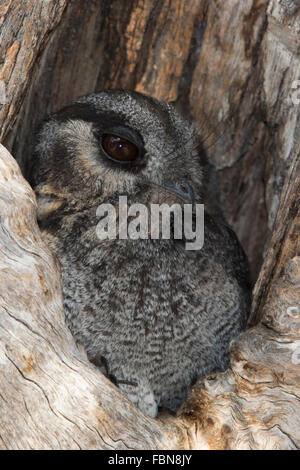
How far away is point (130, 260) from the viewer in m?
2.78

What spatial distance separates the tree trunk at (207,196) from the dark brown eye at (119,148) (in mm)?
438

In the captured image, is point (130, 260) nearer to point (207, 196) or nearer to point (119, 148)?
point (119, 148)

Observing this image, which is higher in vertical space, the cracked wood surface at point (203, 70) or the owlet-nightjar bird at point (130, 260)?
the cracked wood surface at point (203, 70)

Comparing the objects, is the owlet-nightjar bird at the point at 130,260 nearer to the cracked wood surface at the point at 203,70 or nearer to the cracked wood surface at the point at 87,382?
the cracked wood surface at the point at 87,382

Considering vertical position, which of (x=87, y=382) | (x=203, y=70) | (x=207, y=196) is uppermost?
(x=203, y=70)

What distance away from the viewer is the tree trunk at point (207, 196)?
215 centimetres

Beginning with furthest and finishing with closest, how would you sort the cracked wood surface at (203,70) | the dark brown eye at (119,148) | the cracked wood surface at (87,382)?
the cracked wood surface at (203,70), the dark brown eye at (119,148), the cracked wood surface at (87,382)

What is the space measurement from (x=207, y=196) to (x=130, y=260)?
2.51ft

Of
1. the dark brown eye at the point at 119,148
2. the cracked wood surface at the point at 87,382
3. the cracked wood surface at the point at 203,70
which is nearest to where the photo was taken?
the cracked wood surface at the point at 87,382

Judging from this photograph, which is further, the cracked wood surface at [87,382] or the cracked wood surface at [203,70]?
the cracked wood surface at [203,70]

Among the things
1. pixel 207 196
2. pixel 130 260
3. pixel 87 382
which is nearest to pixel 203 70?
pixel 207 196

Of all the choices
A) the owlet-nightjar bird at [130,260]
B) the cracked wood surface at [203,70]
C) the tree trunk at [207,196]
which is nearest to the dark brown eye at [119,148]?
the owlet-nightjar bird at [130,260]

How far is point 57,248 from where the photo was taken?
279 centimetres
